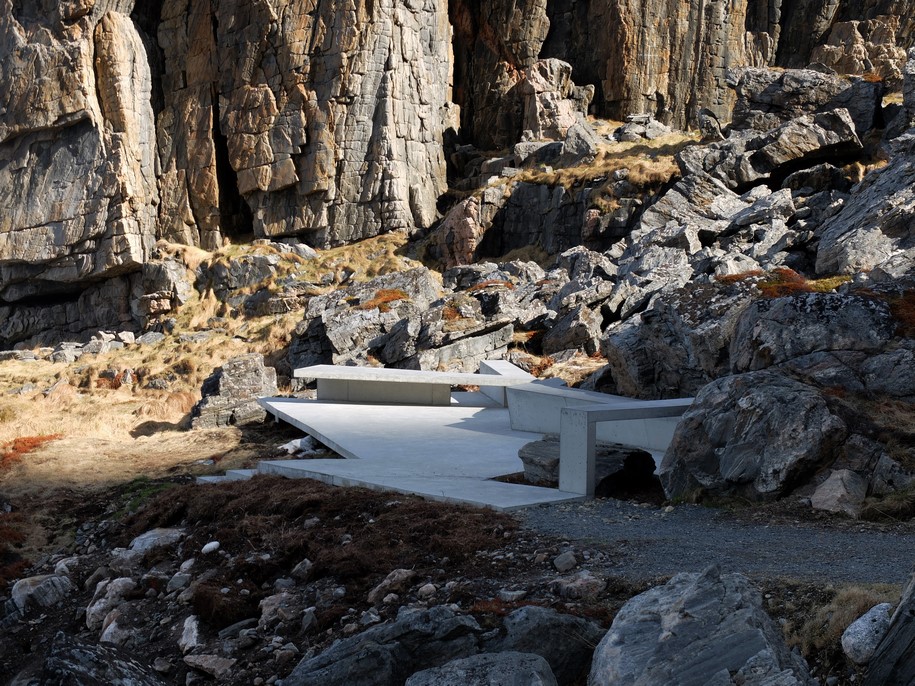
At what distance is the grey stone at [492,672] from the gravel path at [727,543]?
6.71 ft

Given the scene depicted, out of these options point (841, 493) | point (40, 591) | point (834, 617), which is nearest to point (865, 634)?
point (834, 617)

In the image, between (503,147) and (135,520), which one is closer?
(135,520)

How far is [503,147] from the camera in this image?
43.8 meters

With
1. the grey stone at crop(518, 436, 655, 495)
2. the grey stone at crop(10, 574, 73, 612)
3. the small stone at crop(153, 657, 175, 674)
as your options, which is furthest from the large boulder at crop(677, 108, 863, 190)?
the small stone at crop(153, 657, 175, 674)

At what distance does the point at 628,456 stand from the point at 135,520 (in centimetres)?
691

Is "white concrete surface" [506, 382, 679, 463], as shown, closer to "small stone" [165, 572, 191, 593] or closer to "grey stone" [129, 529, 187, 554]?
"grey stone" [129, 529, 187, 554]

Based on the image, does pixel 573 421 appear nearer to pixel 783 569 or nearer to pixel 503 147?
pixel 783 569

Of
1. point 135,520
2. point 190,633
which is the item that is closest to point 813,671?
point 190,633

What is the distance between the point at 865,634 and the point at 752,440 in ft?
16.3

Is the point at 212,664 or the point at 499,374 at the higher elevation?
the point at 499,374

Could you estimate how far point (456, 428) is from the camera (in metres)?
16.7

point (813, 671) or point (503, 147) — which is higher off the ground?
point (503, 147)

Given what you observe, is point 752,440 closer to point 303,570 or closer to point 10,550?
point 303,570

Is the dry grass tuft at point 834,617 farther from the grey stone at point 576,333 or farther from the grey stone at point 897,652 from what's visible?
the grey stone at point 576,333
